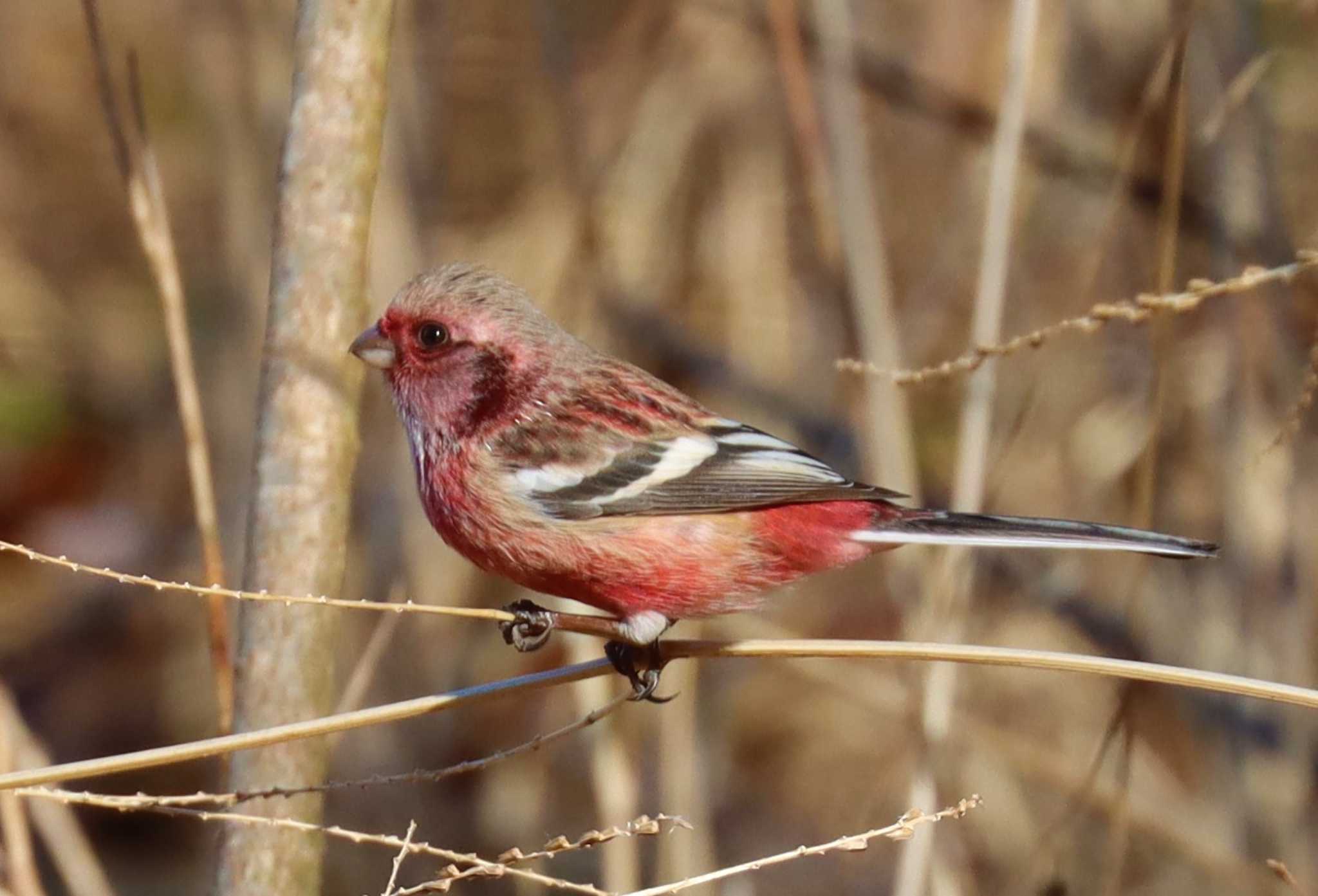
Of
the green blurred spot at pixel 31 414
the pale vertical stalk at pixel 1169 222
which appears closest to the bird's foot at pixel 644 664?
the pale vertical stalk at pixel 1169 222

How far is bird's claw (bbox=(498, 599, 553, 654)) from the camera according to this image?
102 inches

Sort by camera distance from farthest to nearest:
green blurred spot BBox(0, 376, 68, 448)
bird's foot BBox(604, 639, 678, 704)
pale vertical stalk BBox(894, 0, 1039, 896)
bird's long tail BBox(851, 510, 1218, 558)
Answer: green blurred spot BBox(0, 376, 68, 448), pale vertical stalk BBox(894, 0, 1039, 896), bird's foot BBox(604, 639, 678, 704), bird's long tail BBox(851, 510, 1218, 558)

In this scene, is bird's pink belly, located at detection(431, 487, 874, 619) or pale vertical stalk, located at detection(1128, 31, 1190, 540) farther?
bird's pink belly, located at detection(431, 487, 874, 619)

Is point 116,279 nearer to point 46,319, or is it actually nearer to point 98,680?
point 46,319

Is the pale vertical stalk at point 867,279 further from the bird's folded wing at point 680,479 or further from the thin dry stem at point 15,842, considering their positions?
the thin dry stem at point 15,842

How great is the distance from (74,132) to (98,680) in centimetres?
316

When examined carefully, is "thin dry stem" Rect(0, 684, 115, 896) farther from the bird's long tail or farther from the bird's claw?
the bird's long tail

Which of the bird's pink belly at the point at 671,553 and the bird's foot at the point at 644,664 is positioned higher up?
the bird's pink belly at the point at 671,553

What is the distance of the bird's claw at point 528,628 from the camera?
2.60 metres

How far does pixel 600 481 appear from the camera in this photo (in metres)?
3.04

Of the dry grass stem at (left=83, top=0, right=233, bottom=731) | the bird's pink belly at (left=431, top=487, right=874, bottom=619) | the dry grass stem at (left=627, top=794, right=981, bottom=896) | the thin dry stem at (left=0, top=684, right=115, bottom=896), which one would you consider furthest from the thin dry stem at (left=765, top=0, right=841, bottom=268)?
the thin dry stem at (left=0, top=684, right=115, bottom=896)

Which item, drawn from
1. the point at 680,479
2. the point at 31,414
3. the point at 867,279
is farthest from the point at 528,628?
the point at 31,414

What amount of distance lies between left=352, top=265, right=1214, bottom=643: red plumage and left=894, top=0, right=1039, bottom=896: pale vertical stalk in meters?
0.38

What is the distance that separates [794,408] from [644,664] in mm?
2829
